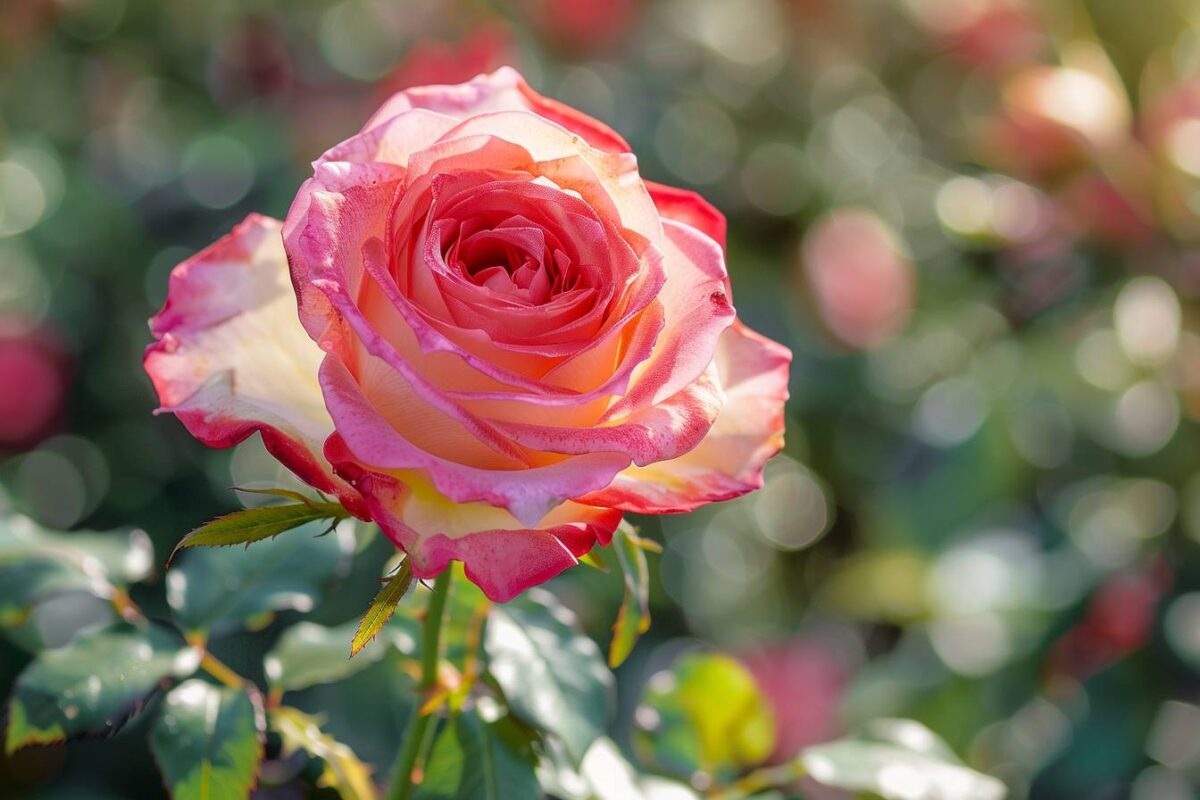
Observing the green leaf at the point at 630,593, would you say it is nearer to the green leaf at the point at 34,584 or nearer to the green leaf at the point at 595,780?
the green leaf at the point at 595,780

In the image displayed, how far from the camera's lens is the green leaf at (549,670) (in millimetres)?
461

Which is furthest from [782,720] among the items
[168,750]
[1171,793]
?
[168,750]

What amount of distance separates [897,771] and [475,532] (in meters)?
0.31

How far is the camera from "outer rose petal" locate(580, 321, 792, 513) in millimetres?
384

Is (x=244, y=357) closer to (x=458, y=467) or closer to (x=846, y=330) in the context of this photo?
(x=458, y=467)

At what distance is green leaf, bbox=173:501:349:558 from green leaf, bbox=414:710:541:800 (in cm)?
13

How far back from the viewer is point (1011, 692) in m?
1.10

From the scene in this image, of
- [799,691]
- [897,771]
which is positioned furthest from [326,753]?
[799,691]

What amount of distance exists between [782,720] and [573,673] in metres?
0.82

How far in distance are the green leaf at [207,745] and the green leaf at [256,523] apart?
116mm

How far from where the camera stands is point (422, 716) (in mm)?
467

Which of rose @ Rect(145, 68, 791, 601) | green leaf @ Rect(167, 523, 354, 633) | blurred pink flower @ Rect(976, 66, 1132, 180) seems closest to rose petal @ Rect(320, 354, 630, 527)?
rose @ Rect(145, 68, 791, 601)

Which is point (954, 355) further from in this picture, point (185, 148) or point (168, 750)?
point (168, 750)

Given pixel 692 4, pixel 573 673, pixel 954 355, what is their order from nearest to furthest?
pixel 573 673 → pixel 954 355 → pixel 692 4
